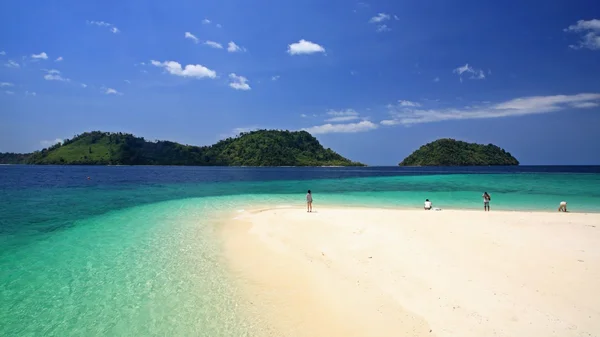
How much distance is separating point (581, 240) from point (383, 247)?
8.48 m

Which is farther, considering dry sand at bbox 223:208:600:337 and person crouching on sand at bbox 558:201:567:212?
person crouching on sand at bbox 558:201:567:212

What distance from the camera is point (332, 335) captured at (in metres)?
6.55

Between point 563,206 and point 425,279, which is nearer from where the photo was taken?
point 425,279

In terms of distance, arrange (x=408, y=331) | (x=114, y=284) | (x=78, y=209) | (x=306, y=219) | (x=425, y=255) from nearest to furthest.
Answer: (x=408, y=331)
(x=114, y=284)
(x=425, y=255)
(x=306, y=219)
(x=78, y=209)

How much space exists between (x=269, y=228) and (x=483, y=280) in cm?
1178

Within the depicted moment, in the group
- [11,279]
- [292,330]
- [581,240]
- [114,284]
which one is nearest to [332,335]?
[292,330]

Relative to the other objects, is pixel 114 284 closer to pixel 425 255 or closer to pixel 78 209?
pixel 425 255

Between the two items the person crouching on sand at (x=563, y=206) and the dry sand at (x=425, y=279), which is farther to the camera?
the person crouching on sand at (x=563, y=206)

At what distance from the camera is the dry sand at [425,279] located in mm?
6715

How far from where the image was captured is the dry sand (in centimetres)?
671

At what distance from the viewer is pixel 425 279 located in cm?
903

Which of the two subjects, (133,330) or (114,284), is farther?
(114,284)

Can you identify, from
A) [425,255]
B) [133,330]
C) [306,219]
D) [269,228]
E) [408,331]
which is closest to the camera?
[408,331]

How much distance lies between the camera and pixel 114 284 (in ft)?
31.8
